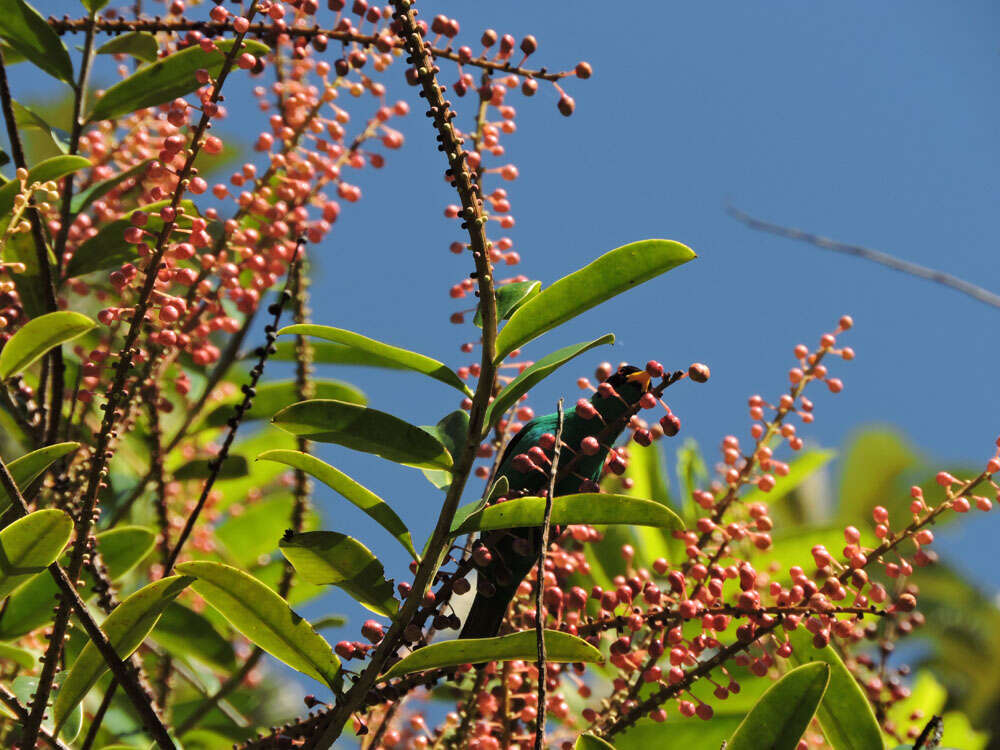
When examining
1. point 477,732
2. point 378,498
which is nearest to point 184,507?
point 477,732

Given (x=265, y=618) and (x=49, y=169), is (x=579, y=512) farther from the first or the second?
(x=49, y=169)

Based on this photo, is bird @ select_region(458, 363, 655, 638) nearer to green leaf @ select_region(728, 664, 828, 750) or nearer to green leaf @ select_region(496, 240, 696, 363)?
green leaf @ select_region(496, 240, 696, 363)

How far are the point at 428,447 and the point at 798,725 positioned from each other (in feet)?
1.85

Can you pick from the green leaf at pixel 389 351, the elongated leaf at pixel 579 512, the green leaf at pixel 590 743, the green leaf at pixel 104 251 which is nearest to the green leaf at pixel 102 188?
the green leaf at pixel 104 251

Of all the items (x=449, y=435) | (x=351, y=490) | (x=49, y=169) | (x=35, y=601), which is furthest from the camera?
(x=35, y=601)

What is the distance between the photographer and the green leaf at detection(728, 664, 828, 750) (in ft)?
4.23

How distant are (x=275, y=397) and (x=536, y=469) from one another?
1.25 metres

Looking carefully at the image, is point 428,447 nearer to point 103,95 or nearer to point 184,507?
point 103,95

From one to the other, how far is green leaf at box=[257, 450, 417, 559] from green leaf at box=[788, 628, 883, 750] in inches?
22.6

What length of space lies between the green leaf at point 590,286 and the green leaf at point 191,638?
3.19 feet

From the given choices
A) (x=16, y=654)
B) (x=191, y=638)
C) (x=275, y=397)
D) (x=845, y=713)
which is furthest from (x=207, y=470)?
(x=845, y=713)

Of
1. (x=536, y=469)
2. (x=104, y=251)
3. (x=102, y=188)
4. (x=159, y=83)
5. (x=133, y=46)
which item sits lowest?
(x=536, y=469)

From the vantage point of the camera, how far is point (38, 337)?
1.49 metres

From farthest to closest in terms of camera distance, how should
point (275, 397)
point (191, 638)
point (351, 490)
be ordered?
point (275, 397), point (191, 638), point (351, 490)
